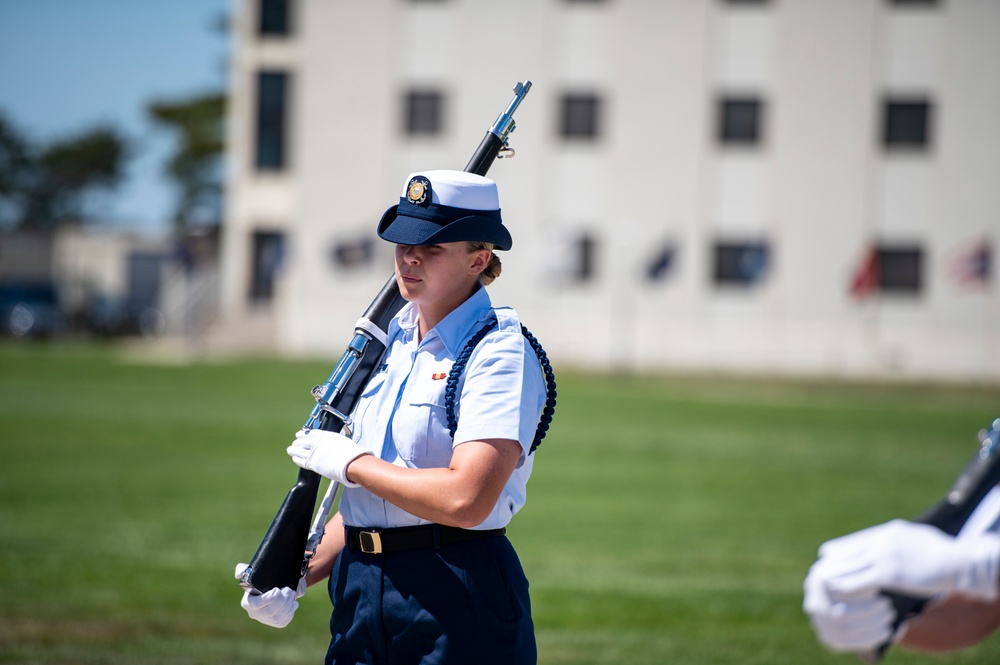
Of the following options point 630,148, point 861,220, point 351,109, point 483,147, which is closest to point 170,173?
point 351,109

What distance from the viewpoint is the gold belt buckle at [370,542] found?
3768 mm

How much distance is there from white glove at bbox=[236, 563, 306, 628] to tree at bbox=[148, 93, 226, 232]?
86.0 meters

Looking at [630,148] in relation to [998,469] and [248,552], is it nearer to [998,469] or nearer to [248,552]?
[248,552]

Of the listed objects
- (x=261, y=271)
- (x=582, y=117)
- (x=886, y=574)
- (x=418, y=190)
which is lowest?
(x=261, y=271)

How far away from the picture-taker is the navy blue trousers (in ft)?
12.1

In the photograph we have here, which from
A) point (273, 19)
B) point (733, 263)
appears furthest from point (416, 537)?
point (273, 19)

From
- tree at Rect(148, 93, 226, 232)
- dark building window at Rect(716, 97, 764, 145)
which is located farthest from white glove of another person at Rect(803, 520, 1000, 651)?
tree at Rect(148, 93, 226, 232)

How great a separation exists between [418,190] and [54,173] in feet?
309

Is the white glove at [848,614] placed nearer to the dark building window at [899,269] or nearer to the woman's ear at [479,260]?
the woman's ear at [479,260]

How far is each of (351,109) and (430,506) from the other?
164ft

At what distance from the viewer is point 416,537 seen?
12.3 feet

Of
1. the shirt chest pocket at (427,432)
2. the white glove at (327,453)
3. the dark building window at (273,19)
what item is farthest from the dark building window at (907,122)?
the white glove at (327,453)

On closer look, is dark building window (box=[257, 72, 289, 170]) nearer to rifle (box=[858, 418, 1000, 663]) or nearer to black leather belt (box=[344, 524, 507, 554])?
black leather belt (box=[344, 524, 507, 554])

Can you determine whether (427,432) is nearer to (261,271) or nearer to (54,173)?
(261,271)
